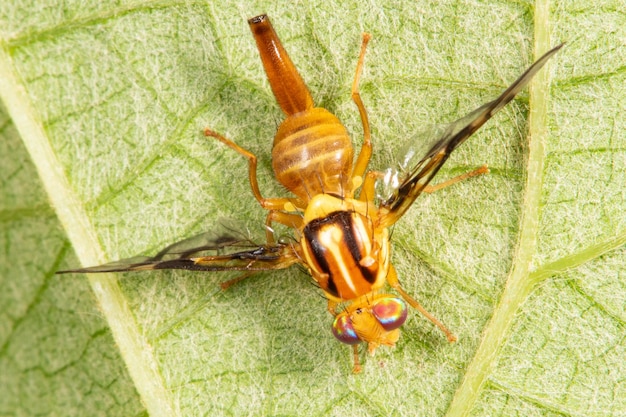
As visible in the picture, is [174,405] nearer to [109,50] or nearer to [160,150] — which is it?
[160,150]

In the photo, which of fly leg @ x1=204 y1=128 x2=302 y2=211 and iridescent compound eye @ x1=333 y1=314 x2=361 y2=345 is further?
fly leg @ x1=204 y1=128 x2=302 y2=211

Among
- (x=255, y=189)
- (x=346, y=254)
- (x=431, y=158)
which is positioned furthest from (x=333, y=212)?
(x=431, y=158)

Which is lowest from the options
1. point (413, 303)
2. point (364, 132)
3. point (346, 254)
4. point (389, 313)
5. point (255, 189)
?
point (413, 303)

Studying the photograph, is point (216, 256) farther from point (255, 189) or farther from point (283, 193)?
point (283, 193)

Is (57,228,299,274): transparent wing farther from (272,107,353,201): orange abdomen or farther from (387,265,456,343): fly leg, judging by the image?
(387,265,456,343): fly leg

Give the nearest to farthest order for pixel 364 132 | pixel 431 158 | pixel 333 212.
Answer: pixel 431 158
pixel 333 212
pixel 364 132

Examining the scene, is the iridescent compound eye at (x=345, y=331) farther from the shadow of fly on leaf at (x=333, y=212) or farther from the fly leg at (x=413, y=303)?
the fly leg at (x=413, y=303)

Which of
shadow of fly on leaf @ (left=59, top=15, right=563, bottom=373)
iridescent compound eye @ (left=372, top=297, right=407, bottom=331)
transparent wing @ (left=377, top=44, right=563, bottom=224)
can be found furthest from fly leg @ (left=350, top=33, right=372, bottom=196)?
iridescent compound eye @ (left=372, top=297, right=407, bottom=331)
